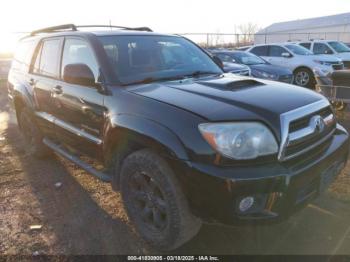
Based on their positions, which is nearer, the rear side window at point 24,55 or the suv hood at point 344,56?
the rear side window at point 24,55

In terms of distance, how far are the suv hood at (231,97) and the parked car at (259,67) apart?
22.8 feet

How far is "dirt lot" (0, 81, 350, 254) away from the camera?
115 inches

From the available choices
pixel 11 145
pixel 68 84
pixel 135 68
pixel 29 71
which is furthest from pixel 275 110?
pixel 11 145

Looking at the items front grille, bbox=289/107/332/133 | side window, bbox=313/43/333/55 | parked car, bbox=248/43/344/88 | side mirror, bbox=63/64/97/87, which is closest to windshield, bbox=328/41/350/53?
side window, bbox=313/43/333/55

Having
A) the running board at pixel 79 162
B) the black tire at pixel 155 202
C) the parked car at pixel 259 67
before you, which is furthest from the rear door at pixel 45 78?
the parked car at pixel 259 67

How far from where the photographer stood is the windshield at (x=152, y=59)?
10.8ft

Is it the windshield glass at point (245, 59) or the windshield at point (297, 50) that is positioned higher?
the windshield at point (297, 50)

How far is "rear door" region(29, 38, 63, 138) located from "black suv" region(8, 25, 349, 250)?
0.44 feet

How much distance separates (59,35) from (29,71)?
1.00 m

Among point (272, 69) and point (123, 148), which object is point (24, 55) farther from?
point (272, 69)

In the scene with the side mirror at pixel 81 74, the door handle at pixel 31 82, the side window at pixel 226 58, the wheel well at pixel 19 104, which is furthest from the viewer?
the side window at pixel 226 58

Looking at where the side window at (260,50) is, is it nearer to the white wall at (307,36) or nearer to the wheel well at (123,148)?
the wheel well at (123,148)

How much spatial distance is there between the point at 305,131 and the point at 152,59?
1747mm

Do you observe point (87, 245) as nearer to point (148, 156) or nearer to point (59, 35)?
point (148, 156)
